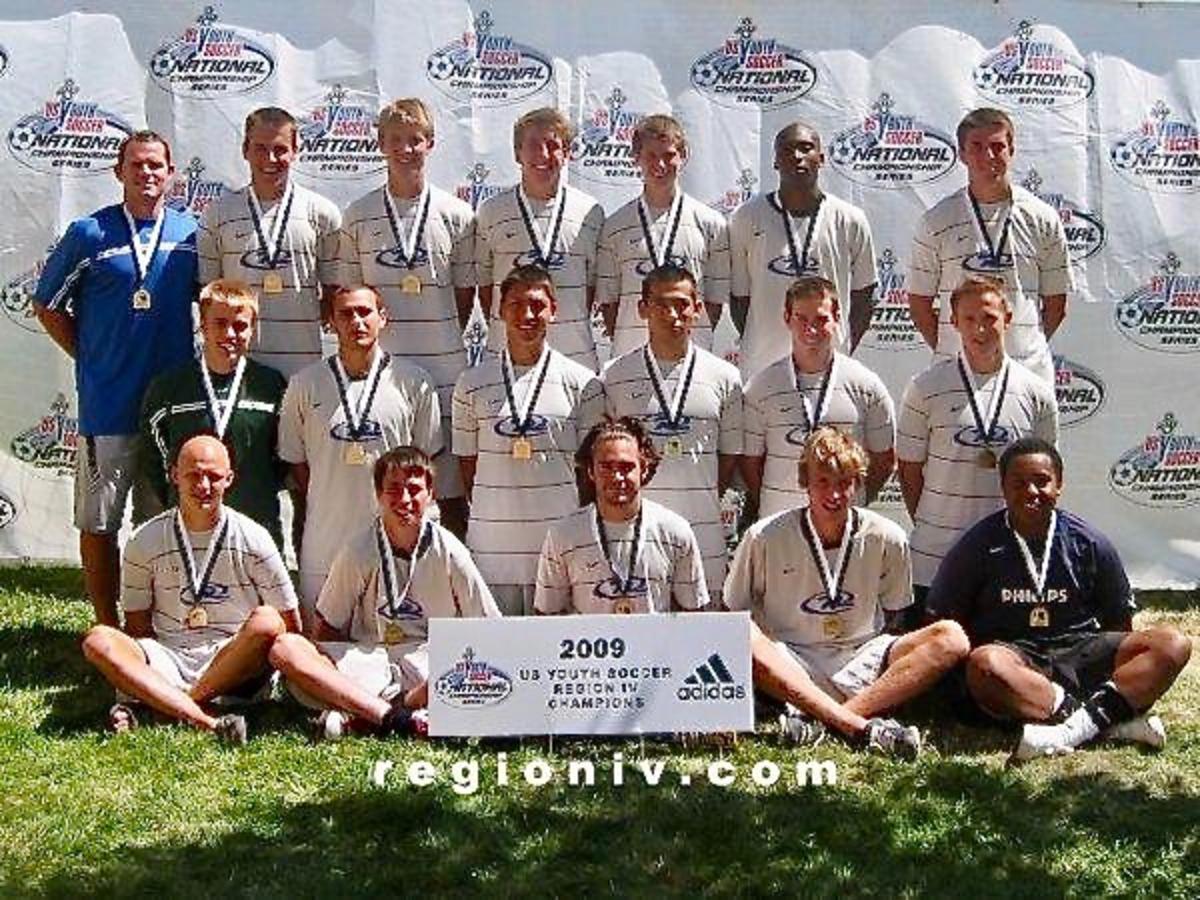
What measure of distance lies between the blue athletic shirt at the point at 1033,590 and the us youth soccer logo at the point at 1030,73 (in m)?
3.37

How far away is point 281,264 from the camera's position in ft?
22.1

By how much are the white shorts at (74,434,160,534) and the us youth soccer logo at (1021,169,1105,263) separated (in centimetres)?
501

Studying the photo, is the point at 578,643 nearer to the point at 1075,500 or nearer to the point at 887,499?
the point at 887,499

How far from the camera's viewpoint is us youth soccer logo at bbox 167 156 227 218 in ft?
27.7

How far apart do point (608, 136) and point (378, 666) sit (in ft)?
12.2

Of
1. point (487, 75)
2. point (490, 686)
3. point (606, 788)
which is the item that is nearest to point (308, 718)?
point (490, 686)

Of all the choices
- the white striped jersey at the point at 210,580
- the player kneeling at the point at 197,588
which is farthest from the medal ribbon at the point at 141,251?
the white striped jersey at the point at 210,580

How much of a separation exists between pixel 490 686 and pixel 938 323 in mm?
2924

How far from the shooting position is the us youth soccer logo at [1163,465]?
29.1 feet

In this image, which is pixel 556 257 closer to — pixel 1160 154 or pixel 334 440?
pixel 334 440

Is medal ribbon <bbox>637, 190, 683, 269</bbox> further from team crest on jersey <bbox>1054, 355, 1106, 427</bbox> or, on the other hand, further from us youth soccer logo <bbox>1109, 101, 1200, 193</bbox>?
us youth soccer logo <bbox>1109, 101, 1200, 193</bbox>

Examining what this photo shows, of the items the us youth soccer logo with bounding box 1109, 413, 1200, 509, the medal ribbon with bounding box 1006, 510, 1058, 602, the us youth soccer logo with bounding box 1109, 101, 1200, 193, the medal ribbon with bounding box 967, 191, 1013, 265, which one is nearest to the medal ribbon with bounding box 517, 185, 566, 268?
the medal ribbon with bounding box 967, 191, 1013, 265

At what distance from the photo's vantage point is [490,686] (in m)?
5.59

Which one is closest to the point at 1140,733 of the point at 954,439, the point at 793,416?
the point at 954,439
